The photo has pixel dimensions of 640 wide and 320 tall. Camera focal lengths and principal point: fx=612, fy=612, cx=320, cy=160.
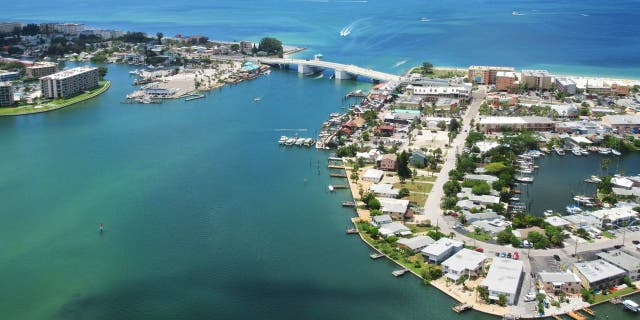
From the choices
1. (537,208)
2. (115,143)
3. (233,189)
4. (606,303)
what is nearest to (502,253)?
(606,303)

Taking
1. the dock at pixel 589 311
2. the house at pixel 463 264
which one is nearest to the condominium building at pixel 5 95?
the house at pixel 463 264

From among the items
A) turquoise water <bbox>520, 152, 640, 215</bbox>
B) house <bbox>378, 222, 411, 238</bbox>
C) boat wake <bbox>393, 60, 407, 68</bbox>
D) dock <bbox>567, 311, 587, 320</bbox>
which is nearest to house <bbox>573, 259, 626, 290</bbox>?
dock <bbox>567, 311, 587, 320</bbox>

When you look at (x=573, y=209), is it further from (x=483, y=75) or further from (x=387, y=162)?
(x=483, y=75)

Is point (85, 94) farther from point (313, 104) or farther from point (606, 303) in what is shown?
point (606, 303)

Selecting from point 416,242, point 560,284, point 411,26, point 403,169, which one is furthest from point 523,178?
point 411,26

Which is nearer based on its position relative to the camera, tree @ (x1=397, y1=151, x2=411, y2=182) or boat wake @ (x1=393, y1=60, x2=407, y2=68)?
tree @ (x1=397, y1=151, x2=411, y2=182)

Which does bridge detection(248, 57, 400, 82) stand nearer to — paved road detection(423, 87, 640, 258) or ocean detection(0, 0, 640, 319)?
ocean detection(0, 0, 640, 319)
